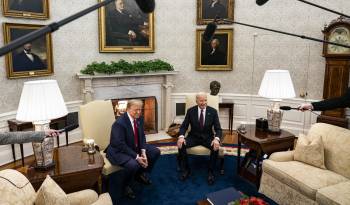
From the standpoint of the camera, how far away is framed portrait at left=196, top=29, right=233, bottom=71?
23.7ft

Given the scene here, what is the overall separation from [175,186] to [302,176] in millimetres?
1803

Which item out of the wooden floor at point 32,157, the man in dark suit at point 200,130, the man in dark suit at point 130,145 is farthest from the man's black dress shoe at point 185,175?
the wooden floor at point 32,157

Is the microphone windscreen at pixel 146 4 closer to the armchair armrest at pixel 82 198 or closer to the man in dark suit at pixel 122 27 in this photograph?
the armchair armrest at pixel 82 198

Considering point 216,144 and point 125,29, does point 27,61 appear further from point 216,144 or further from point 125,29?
point 216,144

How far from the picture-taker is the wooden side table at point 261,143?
14.0 feet

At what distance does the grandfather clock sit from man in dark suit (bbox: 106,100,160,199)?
13.6 feet

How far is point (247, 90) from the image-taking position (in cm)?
744

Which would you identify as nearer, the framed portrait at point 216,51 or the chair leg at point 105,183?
the chair leg at point 105,183

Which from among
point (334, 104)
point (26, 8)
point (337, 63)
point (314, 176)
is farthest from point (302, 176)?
point (26, 8)

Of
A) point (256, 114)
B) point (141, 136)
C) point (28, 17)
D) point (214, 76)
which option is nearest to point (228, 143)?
point (256, 114)

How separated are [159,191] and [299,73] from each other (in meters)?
4.47

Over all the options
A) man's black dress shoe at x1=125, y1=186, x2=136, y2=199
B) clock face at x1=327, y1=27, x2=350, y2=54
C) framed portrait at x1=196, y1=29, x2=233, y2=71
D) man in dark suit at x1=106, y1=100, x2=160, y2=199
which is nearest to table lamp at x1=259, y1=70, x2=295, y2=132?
man in dark suit at x1=106, y1=100, x2=160, y2=199

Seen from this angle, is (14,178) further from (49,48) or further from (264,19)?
(264,19)

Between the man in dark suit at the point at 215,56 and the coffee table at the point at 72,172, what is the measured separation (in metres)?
4.45
